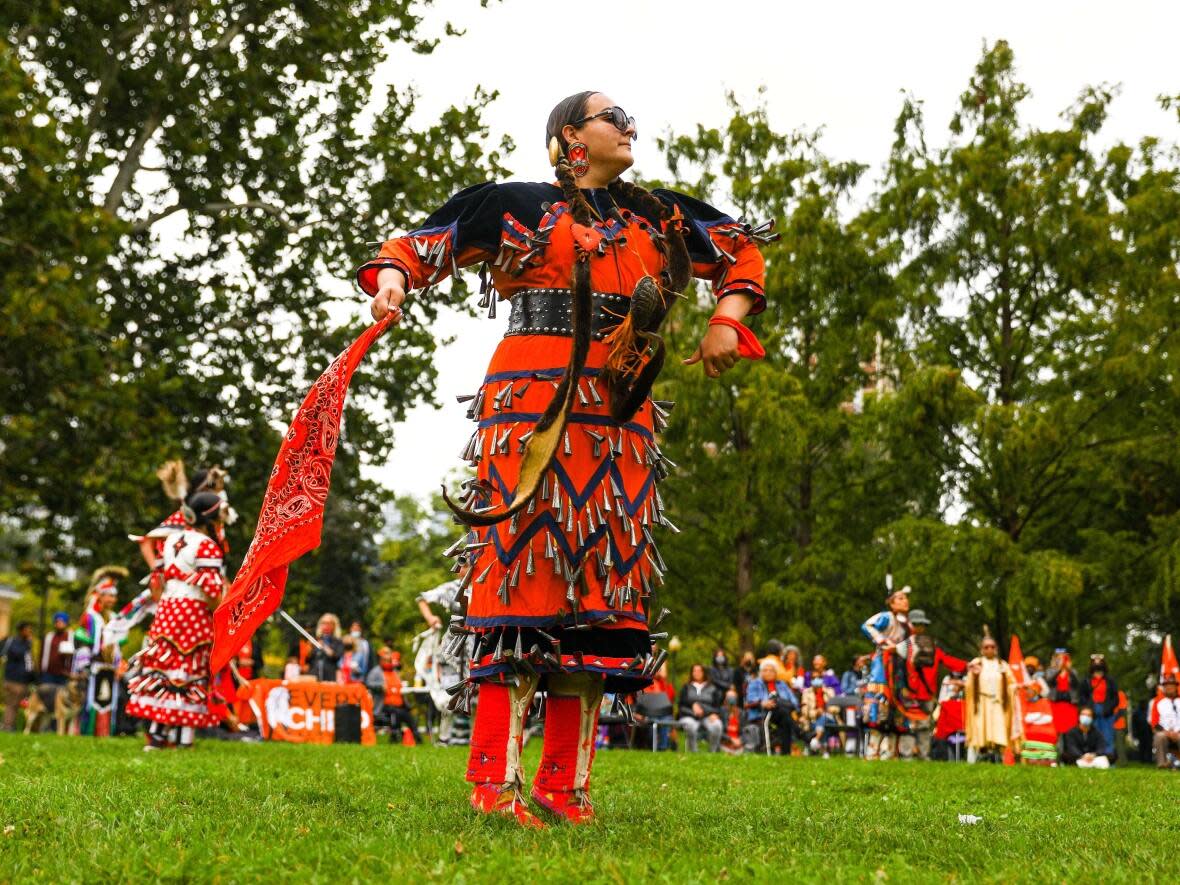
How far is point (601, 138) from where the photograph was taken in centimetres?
538

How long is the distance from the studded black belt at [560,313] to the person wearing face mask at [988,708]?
48.1 feet

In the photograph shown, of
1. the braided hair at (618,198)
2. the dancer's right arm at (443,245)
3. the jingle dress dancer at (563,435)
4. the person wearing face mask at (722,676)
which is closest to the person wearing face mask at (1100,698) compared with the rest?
the person wearing face mask at (722,676)

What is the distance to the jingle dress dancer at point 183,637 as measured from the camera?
1093 centimetres

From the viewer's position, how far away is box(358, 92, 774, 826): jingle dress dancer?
489cm

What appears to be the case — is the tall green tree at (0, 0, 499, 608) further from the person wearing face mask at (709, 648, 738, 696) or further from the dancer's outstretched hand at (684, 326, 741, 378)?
the dancer's outstretched hand at (684, 326, 741, 378)

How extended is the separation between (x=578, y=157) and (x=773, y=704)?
15501 mm

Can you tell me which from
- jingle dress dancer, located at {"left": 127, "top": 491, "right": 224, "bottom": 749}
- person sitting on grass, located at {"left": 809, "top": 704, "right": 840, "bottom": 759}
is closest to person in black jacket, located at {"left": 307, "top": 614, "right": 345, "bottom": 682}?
person sitting on grass, located at {"left": 809, "top": 704, "right": 840, "bottom": 759}

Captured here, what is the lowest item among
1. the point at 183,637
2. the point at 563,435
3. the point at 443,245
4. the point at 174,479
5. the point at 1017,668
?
the point at 183,637

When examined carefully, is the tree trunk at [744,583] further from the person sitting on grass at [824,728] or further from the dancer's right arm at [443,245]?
the dancer's right arm at [443,245]

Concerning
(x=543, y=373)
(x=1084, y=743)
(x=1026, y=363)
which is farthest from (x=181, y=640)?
(x=1026, y=363)

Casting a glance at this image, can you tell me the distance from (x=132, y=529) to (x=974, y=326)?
52.9 ft

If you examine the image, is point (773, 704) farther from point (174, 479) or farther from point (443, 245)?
point (443, 245)

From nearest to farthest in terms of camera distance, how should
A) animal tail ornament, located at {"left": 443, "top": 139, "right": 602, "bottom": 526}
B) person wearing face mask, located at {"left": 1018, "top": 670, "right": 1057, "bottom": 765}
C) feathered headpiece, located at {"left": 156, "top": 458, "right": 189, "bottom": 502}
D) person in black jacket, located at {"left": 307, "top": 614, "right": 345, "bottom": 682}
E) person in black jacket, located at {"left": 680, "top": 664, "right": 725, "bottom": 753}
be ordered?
animal tail ornament, located at {"left": 443, "top": 139, "right": 602, "bottom": 526}, feathered headpiece, located at {"left": 156, "top": 458, "right": 189, "bottom": 502}, person wearing face mask, located at {"left": 1018, "top": 670, "right": 1057, "bottom": 765}, person in black jacket, located at {"left": 307, "top": 614, "right": 345, "bottom": 682}, person in black jacket, located at {"left": 680, "top": 664, "right": 725, "bottom": 753}

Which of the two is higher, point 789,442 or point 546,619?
point 789,442
